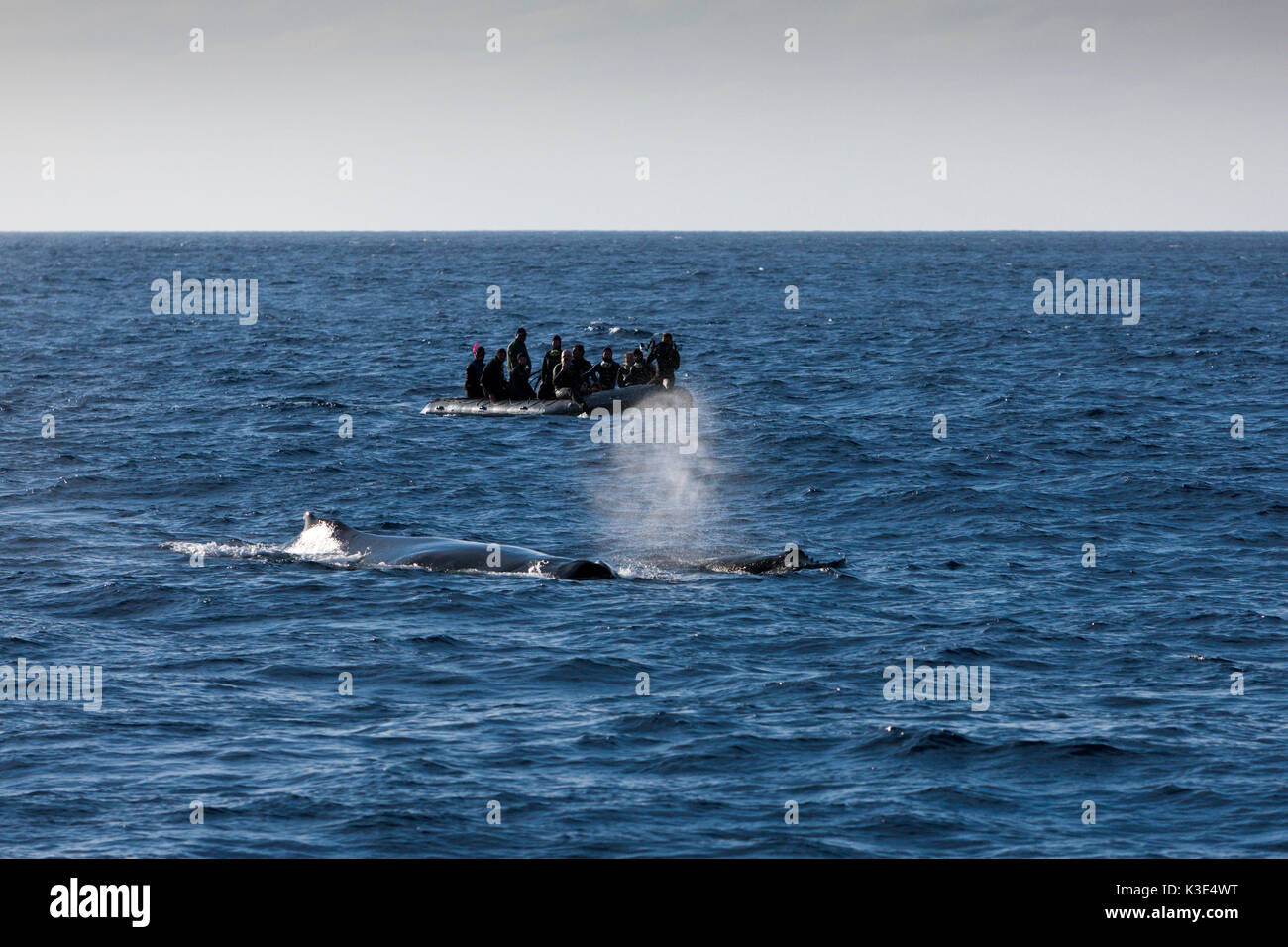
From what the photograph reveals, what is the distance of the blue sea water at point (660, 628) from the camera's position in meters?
13.3

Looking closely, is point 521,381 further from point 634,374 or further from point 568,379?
point 634,374

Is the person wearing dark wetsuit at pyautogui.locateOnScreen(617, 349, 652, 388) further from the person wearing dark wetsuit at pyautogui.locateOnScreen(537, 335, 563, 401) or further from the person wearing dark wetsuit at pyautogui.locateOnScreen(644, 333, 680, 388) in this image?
the person wearing dark wetsuit at pyautogui.locateOnScreen(537, 335, 563, 401)

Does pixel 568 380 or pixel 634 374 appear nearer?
pixel 634 374

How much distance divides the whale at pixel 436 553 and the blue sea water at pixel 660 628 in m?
0.40

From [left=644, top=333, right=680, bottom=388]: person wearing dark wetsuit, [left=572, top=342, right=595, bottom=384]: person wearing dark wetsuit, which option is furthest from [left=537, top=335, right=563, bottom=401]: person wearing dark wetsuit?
[left=644, top=333, right=680, bottom=388]: person wearing dark wetsuit

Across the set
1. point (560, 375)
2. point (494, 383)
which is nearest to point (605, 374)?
point (560, 375)

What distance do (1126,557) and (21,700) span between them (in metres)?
16.2

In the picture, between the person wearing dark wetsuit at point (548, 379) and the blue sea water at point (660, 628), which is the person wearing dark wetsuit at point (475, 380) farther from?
the person wearing dark wetsuit at point (548, 379)

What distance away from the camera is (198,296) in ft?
375

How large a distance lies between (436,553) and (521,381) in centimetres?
1979

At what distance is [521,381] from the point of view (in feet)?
140
